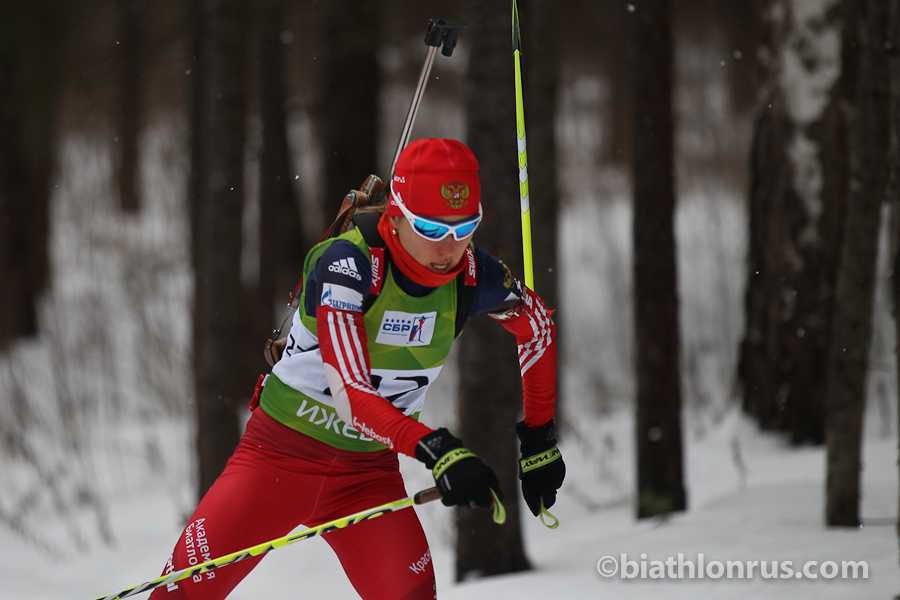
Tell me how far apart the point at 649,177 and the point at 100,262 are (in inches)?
410

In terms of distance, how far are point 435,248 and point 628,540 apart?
10.2 feet

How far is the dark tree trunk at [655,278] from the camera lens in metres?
5.66

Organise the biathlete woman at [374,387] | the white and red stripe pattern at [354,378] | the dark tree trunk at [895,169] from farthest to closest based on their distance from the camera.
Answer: the dark tree trunk at [895,169] < the biathlete woman at [374,387] < the white and red stripe pattern at [354,378]

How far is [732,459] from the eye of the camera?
22.0 ft

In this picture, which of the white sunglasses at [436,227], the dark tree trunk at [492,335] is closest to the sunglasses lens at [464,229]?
the white sunglasses at [436,227]

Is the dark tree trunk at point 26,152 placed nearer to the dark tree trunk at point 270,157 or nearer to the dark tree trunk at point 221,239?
the dark tree trunk at point 270,157

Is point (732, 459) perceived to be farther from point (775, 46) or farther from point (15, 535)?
point (15, 535)

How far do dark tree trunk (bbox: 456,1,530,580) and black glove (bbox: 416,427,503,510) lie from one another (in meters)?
2.27

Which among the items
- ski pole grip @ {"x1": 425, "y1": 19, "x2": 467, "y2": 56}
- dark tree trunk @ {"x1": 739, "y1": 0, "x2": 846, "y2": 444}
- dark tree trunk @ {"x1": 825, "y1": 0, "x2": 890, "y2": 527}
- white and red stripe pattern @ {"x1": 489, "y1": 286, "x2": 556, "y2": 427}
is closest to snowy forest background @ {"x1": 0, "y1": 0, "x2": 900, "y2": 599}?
dark tree trunk @ {"x1": 739, "y1": 0, "x2": 846, "y2": 444}

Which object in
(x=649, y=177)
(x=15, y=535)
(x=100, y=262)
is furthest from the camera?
(x=100, y=262)

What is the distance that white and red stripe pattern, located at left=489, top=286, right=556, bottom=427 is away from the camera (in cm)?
287

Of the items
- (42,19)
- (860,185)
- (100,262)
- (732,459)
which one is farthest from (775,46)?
(100,262)

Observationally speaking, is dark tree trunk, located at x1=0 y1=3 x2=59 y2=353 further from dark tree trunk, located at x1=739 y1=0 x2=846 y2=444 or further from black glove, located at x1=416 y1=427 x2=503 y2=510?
black glove, located at x1=416 y1=427 x2=503 y2=510

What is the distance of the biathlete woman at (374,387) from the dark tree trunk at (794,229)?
4238 millimetres
